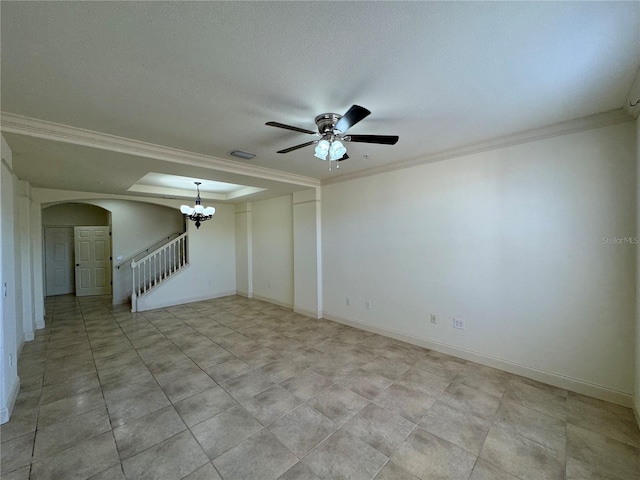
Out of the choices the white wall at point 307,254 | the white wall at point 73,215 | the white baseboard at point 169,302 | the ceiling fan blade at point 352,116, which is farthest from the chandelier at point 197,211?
the ceiling fan blade at point 352,116

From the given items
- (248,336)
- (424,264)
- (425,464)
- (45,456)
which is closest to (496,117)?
(424,264)

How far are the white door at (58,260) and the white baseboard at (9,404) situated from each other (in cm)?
703

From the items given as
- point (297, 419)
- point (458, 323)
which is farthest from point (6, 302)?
point (458, 323)

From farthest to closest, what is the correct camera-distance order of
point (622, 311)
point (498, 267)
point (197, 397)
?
point (498, 267)
point (197, 397)
point (622, 311)

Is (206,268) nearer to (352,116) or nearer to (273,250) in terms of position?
(273,250)

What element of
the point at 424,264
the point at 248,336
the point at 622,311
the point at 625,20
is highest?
the point at 625,20

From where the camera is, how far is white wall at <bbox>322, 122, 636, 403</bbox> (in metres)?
2.54

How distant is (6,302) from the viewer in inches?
101

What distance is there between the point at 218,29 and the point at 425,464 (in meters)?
3.12

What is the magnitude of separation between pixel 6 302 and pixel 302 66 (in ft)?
11.7

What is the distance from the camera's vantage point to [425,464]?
188 cm

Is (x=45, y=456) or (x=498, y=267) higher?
(x=498, y=267)

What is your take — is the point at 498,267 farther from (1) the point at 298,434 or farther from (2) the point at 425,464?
(1) the point at 298,434

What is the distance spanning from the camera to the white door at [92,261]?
25.8 feet
